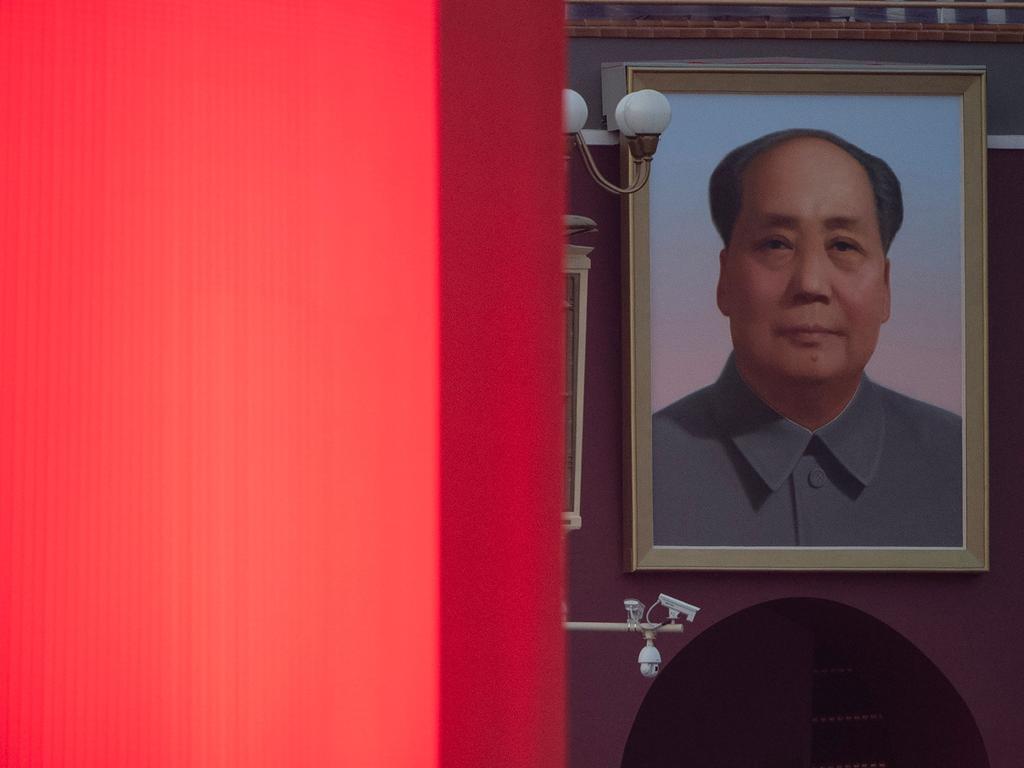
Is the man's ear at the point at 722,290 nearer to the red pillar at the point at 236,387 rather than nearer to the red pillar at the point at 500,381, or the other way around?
the red pillar at the point at 500,381

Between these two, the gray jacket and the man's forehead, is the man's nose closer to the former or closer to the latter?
the man's forehead

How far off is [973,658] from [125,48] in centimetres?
731

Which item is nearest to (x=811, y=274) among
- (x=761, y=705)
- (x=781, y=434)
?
(x=781, y=434)

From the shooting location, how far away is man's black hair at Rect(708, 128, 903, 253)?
743 centimetres

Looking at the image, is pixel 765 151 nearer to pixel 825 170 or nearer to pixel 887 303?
pixel 825 170

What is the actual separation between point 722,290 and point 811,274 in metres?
0.41

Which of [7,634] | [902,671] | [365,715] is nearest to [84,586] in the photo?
[7,634]

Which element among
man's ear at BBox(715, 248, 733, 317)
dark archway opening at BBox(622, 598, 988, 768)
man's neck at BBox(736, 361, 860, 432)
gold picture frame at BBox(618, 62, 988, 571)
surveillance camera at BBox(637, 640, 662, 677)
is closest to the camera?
surveillance camera at BBox(637, 640, 662, 677)

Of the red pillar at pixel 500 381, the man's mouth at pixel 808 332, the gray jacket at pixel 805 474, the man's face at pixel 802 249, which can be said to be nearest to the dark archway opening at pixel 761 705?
the gray jacket at pixel 805 474

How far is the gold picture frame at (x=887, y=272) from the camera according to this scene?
7336 millimetres

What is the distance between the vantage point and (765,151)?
24.5 feet

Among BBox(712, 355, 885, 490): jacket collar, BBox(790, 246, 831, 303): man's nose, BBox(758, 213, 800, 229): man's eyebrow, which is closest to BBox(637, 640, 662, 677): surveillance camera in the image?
BBox(712, 355, 885, 490): jacket collar

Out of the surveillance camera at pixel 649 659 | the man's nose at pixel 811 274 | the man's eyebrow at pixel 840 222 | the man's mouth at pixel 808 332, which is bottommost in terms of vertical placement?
the surveillance camera at pixel 649 659

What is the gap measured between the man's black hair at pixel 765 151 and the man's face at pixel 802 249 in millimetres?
26
